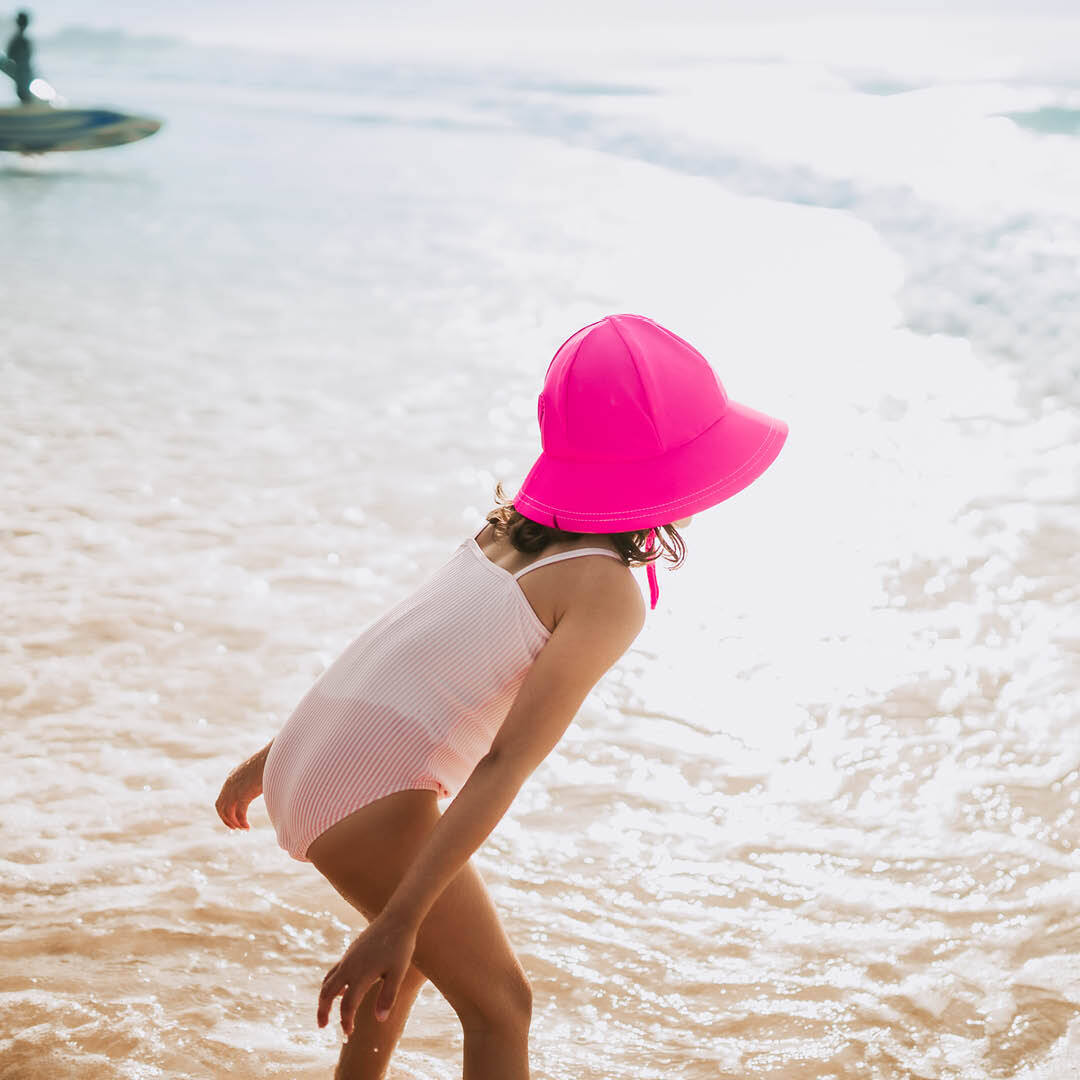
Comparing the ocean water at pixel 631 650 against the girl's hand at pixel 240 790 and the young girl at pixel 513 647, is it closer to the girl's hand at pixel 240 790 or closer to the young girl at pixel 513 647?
the girl's hand at pixel 240 790

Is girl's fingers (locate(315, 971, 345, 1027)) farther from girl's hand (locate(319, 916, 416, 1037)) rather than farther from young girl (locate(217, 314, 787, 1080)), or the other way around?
young girl (locate(217, 314, 787, 1080))

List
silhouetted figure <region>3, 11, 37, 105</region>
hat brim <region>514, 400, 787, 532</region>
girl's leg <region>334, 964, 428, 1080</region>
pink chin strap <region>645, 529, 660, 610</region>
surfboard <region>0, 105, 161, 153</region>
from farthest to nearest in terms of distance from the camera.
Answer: surfboard <region>0, 105, 161, 153</region>, silhouetted figure <region>3, 11, 37, 105</region>, girl's leg <region>334, 964, 428, 1080</region>, pink chin strap <region>645, 529, 660, 610</region>, hat brim <region>514, 400, 787, 532</region>

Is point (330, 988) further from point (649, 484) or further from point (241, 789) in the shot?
point (649, 484)

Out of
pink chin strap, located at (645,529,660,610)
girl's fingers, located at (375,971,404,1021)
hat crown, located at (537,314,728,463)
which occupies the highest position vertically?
hat crown, located at (537,314,728,463)

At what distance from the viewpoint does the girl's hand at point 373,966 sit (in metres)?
1.49

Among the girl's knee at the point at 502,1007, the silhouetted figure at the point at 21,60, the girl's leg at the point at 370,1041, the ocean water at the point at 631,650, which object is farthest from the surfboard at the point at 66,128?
the girl's knee at the point at 502,1007

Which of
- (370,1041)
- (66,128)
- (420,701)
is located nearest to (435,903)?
(420,701)

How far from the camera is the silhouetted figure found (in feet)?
55.5

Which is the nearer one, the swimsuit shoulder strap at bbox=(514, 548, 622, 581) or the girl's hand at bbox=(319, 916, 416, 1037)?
the girl's hand at bbox=(319, 916, 416, 1037)

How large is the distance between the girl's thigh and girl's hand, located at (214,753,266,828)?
0.30m

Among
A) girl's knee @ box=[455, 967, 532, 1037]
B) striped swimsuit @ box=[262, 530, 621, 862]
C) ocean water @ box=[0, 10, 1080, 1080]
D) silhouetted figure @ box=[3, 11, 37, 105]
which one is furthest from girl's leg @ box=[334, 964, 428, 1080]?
silhouetted figure @ box=[3, 11, 37, 105]

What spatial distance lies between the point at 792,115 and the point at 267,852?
16236mm

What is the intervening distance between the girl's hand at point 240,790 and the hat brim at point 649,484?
0.65 metres

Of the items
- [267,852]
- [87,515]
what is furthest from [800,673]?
[87,515]
